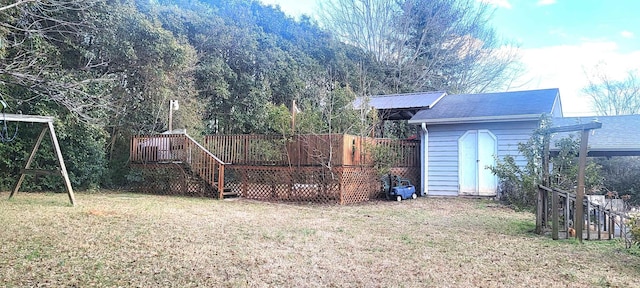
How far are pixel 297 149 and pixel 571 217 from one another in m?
6.38

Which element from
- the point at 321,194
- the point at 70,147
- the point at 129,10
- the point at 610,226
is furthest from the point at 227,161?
the point at 610,226

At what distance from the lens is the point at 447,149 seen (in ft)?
39.4

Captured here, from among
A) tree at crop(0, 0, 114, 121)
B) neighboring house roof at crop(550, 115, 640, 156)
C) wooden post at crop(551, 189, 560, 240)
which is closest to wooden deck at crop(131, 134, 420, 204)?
tree at crop(0, 0, 114, 121)

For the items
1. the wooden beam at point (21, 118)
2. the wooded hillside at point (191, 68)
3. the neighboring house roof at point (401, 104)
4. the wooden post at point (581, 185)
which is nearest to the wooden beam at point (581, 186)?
the wooden post at point (581, 185)

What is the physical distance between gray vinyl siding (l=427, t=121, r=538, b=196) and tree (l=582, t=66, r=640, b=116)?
40.3 ft

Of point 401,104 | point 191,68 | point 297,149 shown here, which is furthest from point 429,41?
point 297,149

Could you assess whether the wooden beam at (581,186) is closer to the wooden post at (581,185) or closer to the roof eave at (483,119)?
the wooden post at (581,185)

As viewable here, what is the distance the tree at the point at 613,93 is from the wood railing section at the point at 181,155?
63.0 ft

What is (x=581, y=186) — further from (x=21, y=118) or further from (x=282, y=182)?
(x=21, y=118)

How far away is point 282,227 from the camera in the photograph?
6.43 metres

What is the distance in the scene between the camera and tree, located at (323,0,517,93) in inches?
985

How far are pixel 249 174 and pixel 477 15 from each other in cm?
2118

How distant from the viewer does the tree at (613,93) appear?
1892 centimetres

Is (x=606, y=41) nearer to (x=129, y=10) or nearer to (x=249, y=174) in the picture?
(x=249, y=174)
